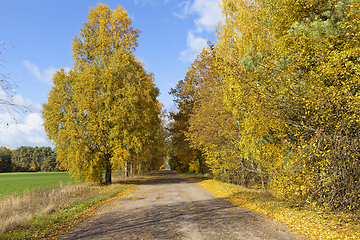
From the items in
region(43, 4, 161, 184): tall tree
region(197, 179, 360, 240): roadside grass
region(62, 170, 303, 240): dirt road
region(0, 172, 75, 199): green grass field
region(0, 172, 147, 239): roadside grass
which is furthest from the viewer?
region(0, 172, 75, 199): green grass field

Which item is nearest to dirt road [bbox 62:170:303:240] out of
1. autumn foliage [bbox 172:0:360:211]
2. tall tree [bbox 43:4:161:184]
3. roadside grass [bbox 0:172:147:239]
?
roadside grass [bbox 0:172:147:239]

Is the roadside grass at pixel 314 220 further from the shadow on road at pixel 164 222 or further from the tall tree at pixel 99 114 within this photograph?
the tall tree at pixel 99 114

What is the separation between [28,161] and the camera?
92375mm

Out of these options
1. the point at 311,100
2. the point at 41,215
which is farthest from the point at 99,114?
the point at 311,100

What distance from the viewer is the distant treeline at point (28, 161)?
280 ft

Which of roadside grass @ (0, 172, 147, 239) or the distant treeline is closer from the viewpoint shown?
roadside grass @ (0, 172, 147, 239)

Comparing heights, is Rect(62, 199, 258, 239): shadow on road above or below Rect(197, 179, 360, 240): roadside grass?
above

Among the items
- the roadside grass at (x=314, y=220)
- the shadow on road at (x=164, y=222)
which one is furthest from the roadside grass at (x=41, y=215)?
the roadside grass at (x=314, y=220)

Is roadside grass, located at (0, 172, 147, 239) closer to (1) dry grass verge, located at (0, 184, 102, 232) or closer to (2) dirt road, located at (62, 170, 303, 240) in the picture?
(1) dry grass verge, located at (0, 184, 102, 232)

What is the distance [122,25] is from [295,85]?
22.3 m

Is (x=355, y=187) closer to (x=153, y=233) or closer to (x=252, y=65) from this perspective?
(x=252, y=65)

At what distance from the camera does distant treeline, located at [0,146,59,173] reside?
85.3 metres

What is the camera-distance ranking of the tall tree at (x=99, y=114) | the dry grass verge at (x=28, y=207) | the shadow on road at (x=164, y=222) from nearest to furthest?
the shadow on road at (x=164, y=222), the dry grass verge at (x=28, y=207), the tall tree at (x=99, y=114)

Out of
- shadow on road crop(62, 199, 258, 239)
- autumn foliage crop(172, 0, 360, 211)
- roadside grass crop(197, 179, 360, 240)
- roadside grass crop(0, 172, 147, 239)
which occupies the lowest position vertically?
roadside grass crop(197, 179, 360, 240)
